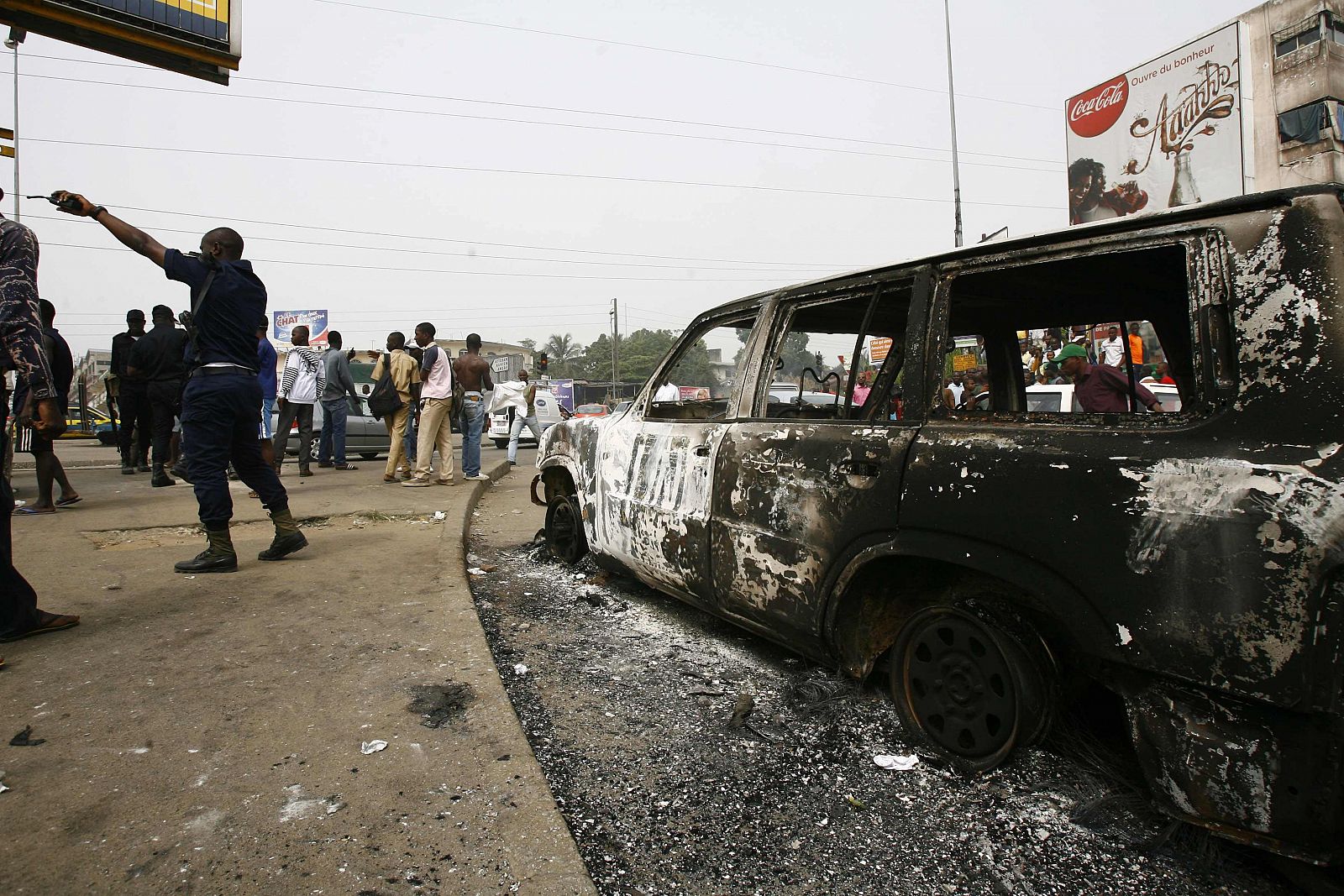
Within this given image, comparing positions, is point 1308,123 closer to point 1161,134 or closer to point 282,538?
point 1161,134

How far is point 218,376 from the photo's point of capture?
3789 millimetres

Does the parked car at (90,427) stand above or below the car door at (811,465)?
above

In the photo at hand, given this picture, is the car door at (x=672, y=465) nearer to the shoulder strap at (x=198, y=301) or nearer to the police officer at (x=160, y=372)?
the shoulder strap at (x=198, y=301)

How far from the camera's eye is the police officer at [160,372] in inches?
267

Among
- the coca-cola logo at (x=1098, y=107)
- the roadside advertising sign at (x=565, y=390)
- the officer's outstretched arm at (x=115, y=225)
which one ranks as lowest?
the officer's outstretched arm at (x=115, y=225)

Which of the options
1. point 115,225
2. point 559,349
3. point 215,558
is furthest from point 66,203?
point 559,349

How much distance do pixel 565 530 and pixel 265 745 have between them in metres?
2.52

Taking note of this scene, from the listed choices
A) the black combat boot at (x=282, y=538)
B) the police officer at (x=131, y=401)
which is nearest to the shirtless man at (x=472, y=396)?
the police officer at (x=131, y=401)

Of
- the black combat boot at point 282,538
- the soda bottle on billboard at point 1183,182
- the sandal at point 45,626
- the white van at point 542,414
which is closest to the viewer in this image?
the sandal at point 45,626

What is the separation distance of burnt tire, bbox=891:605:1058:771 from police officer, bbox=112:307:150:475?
25.0ft

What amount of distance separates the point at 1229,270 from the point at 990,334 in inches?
48.8

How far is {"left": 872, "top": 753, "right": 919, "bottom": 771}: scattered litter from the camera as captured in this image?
2.15 meters

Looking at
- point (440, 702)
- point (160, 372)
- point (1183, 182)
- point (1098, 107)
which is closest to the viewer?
point (440, 702)

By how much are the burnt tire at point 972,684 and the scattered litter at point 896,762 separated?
68mm
